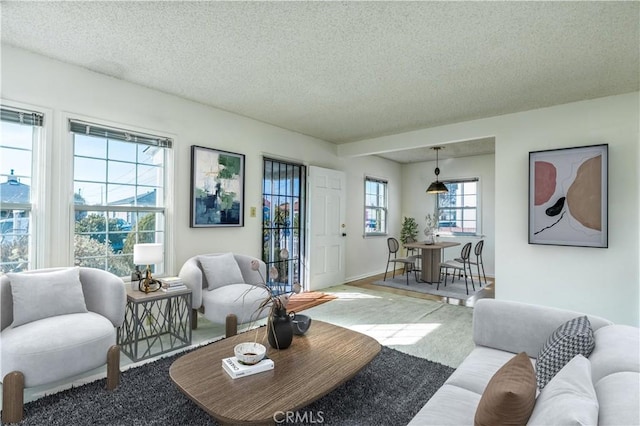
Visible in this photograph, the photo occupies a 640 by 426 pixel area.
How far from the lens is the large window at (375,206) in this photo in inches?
282

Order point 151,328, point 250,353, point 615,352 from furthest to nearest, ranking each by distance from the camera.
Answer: point 151,328 < point 250,353 < point 615,352

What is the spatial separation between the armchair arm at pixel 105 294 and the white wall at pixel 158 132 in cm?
48

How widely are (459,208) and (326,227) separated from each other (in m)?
3.51

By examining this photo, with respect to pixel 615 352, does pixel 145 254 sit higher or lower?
higher

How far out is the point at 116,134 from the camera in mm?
3396

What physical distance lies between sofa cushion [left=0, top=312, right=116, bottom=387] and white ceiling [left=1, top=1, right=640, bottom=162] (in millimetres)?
2175

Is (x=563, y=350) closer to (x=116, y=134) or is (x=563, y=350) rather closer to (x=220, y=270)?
(x=220, y=270)

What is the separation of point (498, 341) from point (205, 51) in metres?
3.13

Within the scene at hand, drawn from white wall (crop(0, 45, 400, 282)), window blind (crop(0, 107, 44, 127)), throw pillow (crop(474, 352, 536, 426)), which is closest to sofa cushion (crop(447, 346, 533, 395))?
throw pillow (crop(474, 352, 536, 426))

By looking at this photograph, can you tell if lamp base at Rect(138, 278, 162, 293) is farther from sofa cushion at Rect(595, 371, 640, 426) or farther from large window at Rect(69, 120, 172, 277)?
sofa cushion at Rect(595, 371, 640, 426)

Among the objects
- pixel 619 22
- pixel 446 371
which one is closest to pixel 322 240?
pixel 446 371

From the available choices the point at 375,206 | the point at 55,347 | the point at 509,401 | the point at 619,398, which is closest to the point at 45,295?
the point at 55,347

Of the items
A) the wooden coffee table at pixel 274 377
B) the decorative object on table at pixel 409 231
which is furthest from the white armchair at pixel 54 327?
the decorative object on table at pixel 409 231

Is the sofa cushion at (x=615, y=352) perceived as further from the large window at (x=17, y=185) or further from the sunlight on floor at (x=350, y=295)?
the large window at (x=17, y=185)
